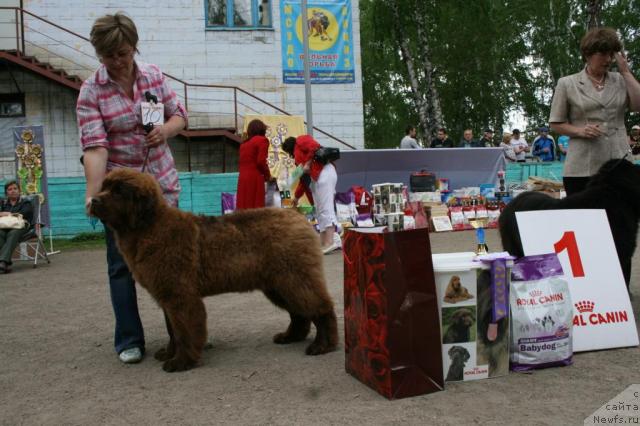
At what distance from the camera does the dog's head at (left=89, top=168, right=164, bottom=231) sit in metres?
3.55

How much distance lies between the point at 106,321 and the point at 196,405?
257cm

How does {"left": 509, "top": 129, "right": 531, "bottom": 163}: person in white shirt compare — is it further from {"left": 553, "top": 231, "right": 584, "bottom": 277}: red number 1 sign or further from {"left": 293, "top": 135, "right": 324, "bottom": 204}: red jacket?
{"left": 553, "top": 231, "right": 584, "bottom": 277}: red number 1 sign

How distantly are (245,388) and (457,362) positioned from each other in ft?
4.09

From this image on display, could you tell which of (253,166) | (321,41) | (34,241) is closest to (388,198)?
(253,166)

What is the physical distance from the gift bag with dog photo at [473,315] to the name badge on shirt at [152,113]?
2089 millimetres

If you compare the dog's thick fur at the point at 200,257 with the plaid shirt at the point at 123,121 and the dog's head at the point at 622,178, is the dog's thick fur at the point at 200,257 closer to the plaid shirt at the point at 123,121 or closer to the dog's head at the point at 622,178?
the plaid shirt at the point at 123,121

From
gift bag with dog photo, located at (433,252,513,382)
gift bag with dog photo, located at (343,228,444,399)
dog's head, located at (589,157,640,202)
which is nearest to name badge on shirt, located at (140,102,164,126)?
gift bag with dog photo, located at (343,228,444,399)

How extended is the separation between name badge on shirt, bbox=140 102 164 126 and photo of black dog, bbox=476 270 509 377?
2354 mm

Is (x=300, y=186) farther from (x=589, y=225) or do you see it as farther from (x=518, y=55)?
(x=518, y=55)

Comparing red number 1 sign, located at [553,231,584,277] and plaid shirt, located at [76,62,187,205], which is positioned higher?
plaid shirt, located at [76,62,187,205]

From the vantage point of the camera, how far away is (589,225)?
4.06m

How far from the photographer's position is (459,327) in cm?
325

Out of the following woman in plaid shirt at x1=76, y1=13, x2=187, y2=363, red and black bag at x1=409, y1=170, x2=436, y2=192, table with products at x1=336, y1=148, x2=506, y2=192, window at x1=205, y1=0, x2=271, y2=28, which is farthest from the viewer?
window at x1=205, y1=0, x2=271, y2=28

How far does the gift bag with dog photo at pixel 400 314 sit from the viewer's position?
304 centimetres
